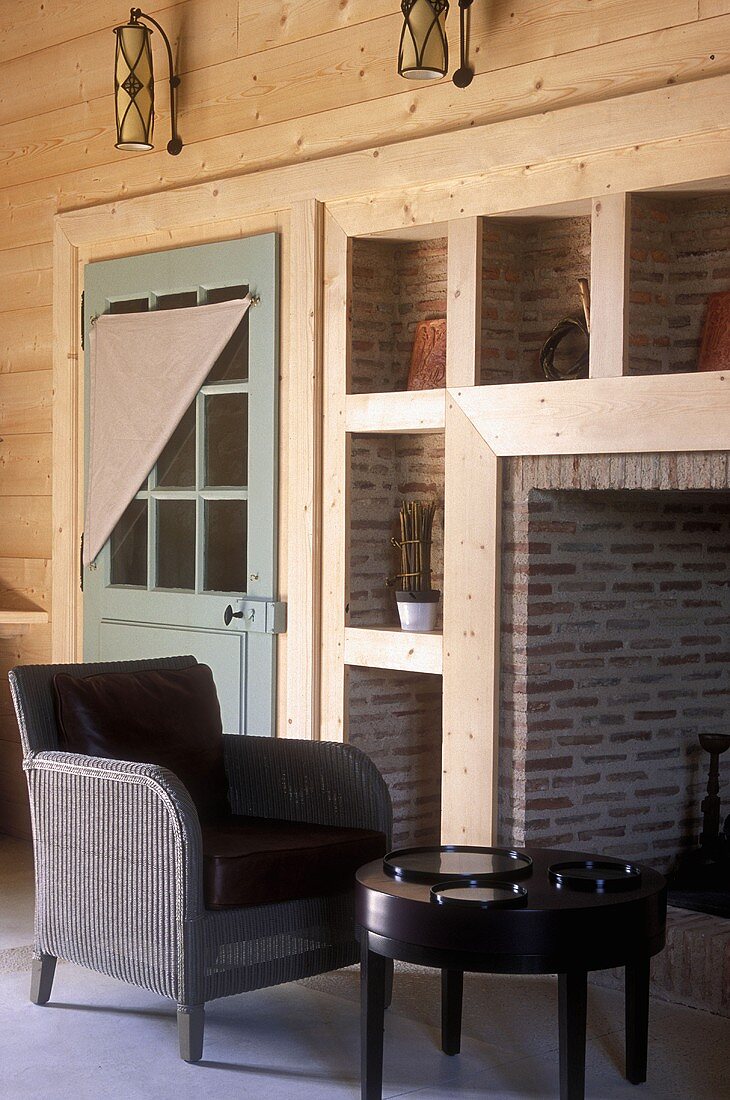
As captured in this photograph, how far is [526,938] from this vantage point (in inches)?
97.5

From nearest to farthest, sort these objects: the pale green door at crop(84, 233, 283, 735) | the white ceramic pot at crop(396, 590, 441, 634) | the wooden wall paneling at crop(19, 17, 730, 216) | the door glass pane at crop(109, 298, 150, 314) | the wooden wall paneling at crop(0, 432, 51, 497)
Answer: the wooden wall paneling at crop(19, 17, 730, 216) < the white ceramic pot at crop(396, 590, 441, 634) < the pale green door at crop(84, 233, 283, 735) < the door glass pane at crop(109, 298, 150, 314) < the wooden wall paneling at crop(0, 432, 51, 497)

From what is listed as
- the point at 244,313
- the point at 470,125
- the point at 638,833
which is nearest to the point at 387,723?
the point at 638,833

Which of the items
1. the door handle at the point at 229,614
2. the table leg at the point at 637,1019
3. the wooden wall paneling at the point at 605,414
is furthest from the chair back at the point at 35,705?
the table leg at the point at 637,1019

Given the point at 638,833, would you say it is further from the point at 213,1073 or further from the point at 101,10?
the point at 101,10

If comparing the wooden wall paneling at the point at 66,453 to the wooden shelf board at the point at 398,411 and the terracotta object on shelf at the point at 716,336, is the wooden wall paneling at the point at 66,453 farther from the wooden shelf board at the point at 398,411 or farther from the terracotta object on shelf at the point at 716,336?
the terracotta object on shelf at the point at 716,336

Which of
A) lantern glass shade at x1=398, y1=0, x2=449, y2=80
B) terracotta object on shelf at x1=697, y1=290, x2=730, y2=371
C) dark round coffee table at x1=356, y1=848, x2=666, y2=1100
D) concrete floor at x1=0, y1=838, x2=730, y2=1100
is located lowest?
concrete floor at x1=0, y1=838, x2=730, y2=1100

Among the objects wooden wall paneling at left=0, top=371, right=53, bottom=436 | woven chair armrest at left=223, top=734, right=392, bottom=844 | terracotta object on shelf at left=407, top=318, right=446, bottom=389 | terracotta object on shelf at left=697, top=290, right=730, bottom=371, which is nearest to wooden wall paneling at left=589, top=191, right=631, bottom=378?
terracotta object on shelf at left=697, top=290, right=730, bottom=371

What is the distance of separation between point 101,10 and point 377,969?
Answer: 3603 mm

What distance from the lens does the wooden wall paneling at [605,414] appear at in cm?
324

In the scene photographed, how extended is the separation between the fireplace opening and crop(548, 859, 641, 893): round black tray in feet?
2.80

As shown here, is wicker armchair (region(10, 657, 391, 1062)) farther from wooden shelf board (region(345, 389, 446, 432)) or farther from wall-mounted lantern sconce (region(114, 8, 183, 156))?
wall-mounted lantern sconce (region(114, 8, 183, 156))

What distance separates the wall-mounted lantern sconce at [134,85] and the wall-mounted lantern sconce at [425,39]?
1118 millimetres

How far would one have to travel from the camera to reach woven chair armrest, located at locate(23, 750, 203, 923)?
2.92 metres

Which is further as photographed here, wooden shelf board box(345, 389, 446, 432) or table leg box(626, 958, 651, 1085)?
wooden shelf board box(345, 389, 446, 432)
